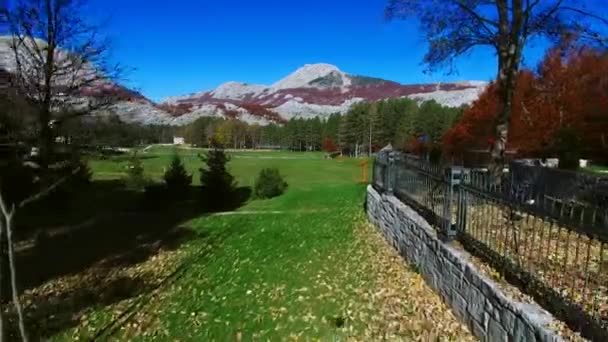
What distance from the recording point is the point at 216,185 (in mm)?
19359

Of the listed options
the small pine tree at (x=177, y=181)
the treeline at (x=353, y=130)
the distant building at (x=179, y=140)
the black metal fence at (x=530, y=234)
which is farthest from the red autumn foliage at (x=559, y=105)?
the distant building at (x=179, y=140)

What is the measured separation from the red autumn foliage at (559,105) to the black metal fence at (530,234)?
65.0 feet

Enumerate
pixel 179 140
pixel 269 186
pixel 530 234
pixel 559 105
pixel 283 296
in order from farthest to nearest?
pixel 179 140
pixel 559 105
pixel 269 186
pixel 283 296
pixel 530 234

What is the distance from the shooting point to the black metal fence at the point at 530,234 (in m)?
3.32

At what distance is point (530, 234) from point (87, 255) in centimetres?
1000

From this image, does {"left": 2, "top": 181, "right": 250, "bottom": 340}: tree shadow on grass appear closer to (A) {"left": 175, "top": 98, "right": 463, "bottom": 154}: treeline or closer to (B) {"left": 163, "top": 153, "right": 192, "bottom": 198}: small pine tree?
(B) {"left": 163, "top": 153, "right": 192, "bottom": 198}: small pine tree

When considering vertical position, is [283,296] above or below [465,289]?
below

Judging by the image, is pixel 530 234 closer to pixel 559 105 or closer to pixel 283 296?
pixel 283 296

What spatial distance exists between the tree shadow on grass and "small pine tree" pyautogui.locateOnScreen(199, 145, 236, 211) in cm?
61

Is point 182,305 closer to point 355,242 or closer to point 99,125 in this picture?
point 355,242

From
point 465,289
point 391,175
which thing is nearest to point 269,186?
point 391,175

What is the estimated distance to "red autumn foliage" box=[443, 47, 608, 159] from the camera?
24953 millimetres

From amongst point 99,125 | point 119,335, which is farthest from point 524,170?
point 99,125

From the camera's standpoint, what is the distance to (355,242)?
29.0 feet
